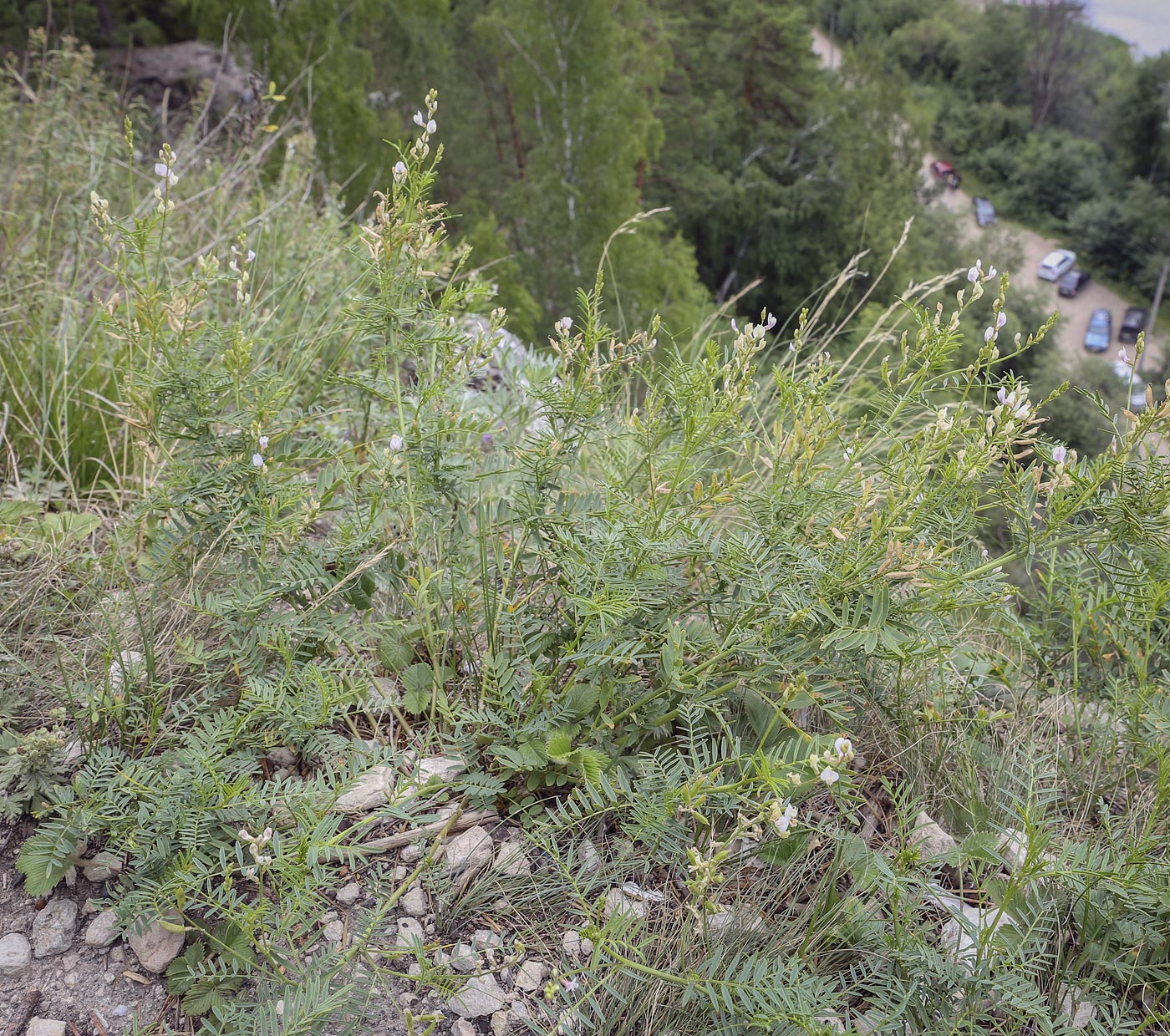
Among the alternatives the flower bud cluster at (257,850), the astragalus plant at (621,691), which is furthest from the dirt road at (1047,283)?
the flower bud cluster at (257,850)

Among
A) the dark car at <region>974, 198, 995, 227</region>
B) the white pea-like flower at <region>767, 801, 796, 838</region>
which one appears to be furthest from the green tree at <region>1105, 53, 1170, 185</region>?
the white pea-like flower at <region>767, 801, 796, 838</region>

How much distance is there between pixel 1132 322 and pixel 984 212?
8414mm

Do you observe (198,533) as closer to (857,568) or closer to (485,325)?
(857,568)

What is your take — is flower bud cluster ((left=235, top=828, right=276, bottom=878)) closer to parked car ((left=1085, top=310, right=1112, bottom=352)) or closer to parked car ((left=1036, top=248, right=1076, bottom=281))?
parked car ((left=1085, top=310, right=1112, bottom=352))

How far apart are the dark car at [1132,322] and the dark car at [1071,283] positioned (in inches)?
70.5

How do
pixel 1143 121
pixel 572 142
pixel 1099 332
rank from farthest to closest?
pixel 1143 121
pixel 1099 332
pixel 572 142

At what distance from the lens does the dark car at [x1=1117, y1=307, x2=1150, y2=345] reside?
86.5 ft

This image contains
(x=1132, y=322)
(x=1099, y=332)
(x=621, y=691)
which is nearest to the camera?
(x=621, y=691)

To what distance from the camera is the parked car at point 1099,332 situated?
25906mm

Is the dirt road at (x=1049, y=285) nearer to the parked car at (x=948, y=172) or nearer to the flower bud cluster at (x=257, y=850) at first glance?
the parked car at (x=948, y=172)

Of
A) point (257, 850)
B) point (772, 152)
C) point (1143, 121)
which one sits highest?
point (1143, 121)

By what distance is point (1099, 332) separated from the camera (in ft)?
86.6

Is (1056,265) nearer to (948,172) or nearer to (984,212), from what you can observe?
(984,212)

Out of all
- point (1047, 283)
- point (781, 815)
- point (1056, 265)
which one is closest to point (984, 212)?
point (1056, 265)
